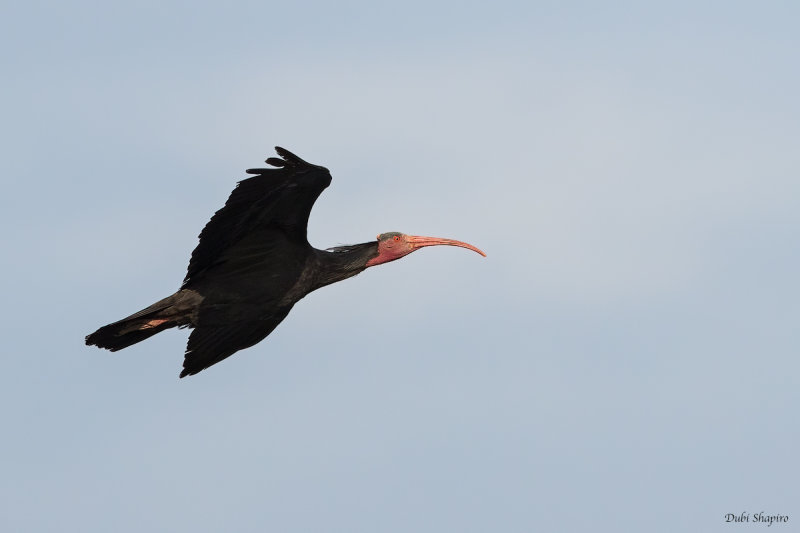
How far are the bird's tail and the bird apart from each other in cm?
1

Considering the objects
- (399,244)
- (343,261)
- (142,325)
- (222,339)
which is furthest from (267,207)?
(399,244)

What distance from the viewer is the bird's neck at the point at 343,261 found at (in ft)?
84.0

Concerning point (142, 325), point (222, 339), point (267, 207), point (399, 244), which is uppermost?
point (267, 207)

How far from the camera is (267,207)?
24578 mm

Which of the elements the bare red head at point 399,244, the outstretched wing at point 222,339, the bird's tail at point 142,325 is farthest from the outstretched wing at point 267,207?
the bare red head at point 399,244

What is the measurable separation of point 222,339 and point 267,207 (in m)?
1.99

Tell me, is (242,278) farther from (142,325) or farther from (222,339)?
(142,325)

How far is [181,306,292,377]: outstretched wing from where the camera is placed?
2542cm

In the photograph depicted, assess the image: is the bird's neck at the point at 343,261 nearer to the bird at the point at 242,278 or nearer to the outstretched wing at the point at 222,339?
the bird at the point at 242,278

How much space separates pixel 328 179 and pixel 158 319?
2.98 metres

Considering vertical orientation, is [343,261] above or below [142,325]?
above

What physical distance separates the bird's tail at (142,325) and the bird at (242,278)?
0.01 meters

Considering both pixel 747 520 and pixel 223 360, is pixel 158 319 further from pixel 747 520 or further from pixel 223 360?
pixel 747 520

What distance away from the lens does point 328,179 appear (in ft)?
80.0
